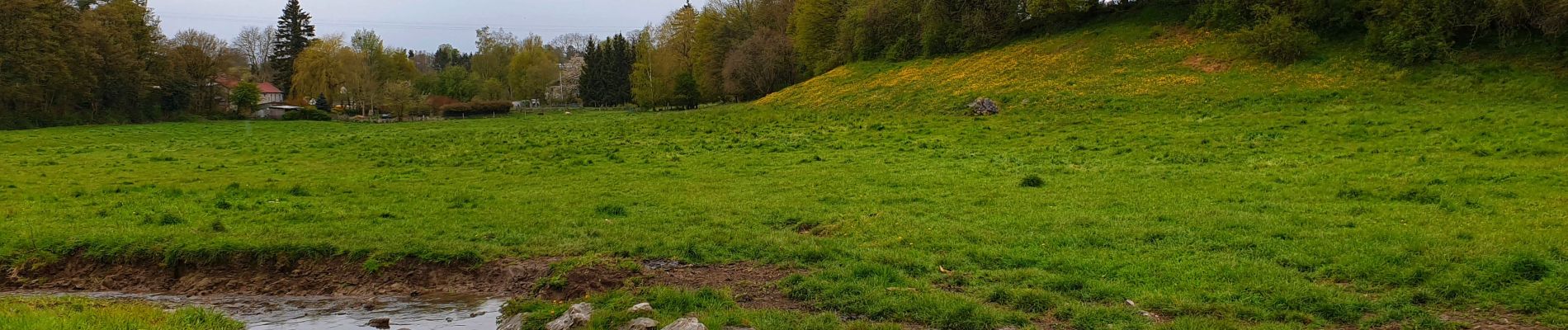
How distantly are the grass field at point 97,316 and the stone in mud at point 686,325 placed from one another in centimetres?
455

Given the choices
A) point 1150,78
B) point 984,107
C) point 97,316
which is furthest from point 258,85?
point 97,316

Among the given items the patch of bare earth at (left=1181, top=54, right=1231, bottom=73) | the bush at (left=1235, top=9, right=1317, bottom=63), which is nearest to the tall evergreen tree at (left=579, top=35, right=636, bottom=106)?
the patch of bare earth at (left=1181, top=54, right=1231, bottom=73)

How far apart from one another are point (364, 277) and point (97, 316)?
308 cm

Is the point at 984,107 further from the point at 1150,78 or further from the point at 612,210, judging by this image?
the point at 612,210

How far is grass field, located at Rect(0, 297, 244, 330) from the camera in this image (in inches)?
288

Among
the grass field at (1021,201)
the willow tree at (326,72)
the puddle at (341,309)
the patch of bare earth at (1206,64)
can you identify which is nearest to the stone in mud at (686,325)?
the grass field at (1021,201)

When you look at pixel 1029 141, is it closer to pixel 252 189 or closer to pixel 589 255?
pixel 589 255

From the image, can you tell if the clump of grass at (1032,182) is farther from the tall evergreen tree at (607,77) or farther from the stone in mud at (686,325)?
the tall evergreen tree at (607,77)

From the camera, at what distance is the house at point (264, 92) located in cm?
8069

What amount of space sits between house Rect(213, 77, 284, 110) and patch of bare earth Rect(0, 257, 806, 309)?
3231 inches

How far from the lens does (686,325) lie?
7.11 meters

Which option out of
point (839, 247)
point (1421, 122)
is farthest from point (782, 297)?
point (1421, 122)

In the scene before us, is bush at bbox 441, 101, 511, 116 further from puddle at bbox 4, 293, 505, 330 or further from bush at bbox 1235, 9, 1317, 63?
puddle at bbox 4, 293, 505, 330

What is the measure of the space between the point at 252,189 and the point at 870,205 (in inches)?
521
